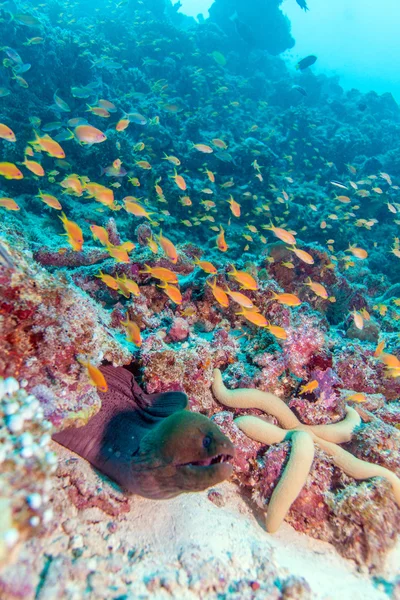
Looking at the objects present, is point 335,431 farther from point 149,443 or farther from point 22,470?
point 22,470

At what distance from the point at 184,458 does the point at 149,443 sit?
379 millimetres

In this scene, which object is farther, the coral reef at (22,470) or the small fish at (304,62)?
the small fish at (304,62)

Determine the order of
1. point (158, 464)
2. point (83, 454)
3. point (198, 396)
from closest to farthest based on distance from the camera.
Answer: point (158, 464)
point (83, 454)
point (198, 396)

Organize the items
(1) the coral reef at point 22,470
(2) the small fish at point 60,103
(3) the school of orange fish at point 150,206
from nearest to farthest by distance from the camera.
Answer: (1) the coral reef at point 22,470, (3) the school of orange fish at point 150,206, (2) the small fish at point 60,103

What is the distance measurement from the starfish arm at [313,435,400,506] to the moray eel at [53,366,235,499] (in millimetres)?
1729

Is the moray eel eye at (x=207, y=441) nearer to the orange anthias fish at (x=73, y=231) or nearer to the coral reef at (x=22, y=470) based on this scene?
the coral reef at (x=22, y=470)

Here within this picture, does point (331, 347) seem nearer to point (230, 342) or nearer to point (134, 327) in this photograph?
point (230, 342)

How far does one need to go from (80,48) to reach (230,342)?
946 inches

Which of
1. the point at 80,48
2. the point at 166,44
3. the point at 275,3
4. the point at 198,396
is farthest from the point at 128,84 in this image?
the point at 198,396

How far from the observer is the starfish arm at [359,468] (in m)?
2.97

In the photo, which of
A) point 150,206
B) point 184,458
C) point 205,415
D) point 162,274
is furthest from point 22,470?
point 150,206

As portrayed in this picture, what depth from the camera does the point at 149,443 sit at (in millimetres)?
2283

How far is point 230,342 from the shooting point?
182 inches

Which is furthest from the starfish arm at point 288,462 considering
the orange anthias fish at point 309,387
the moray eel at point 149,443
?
the moray eel at point 149,443
